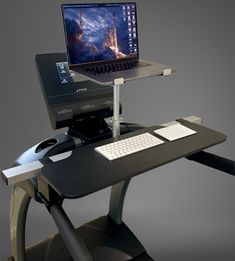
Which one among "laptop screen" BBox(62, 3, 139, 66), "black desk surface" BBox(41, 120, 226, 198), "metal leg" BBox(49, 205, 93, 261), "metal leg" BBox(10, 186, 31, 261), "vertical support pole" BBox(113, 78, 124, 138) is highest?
"laptop screen" BBox(62, 3, 139, 66)

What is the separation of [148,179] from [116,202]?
585 mm

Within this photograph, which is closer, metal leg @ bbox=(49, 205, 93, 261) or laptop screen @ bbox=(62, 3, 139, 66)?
metal leg @ bbox=(49, 205, 93, 261)

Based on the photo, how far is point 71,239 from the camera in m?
1.12

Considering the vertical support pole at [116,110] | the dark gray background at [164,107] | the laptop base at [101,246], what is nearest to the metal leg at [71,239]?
the vertical support pole at [116,110]

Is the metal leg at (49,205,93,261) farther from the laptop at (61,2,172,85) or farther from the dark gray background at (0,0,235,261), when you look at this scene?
the dark gray background at (0,0,235,261)

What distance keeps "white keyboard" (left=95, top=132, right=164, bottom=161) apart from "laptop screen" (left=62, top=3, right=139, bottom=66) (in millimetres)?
347

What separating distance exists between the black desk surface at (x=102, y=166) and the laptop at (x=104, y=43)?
284mm

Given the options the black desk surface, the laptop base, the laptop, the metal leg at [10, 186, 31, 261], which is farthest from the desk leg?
the laptop

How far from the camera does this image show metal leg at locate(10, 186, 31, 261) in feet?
5.23

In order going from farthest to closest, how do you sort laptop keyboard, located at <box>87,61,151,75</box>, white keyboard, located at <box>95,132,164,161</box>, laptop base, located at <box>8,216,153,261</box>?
laptop base, located at <box>8,216,153,261</box> → laptop keyboard, located at <box>87,61,151,75</box> → white keyboard, located at <box>95,132,164,161</box>

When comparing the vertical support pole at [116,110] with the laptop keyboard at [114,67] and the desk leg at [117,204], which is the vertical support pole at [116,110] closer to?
the laptop keyboard at [114,67]

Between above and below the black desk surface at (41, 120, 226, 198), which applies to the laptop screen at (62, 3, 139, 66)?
above

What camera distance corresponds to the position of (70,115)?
1633mm

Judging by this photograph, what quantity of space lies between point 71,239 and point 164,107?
5.88 ft
